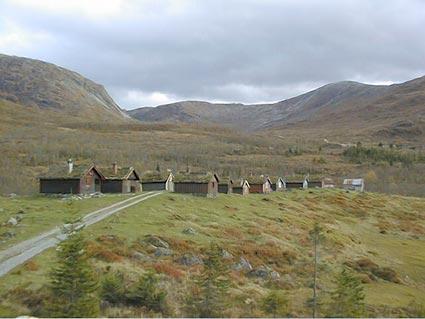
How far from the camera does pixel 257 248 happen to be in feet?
175

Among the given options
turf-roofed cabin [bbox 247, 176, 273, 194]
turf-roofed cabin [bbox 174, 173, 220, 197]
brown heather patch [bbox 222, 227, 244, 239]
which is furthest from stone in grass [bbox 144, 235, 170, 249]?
turf-roofed cabin [bbox 247, 176, 273, 194]

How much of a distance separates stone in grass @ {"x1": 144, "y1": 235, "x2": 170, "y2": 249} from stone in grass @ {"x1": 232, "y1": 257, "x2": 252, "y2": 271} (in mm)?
6076

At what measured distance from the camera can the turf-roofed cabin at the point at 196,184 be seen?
9231 centimetres

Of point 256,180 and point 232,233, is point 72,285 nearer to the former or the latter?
point 232,233

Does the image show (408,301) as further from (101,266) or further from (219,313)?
(101,266)

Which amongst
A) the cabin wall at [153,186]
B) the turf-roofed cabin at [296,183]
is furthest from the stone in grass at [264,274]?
the turf-roofed cabin at [296,183]

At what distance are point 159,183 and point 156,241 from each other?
51632mm

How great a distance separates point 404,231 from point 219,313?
66.8 meters

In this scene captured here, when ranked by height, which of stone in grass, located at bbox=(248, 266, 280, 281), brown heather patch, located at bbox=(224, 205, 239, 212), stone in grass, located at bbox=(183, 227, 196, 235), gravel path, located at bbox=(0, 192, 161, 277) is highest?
gravel path, located at bbox=(0, 192, 161, 277)

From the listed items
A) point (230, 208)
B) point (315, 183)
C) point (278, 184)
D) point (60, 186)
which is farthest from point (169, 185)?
point (315, 183)

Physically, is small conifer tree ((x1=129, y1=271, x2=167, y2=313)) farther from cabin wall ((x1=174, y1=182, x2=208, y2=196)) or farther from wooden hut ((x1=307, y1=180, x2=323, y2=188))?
wooden hut ((x1=307, y1=180, x2=323, y2=188))

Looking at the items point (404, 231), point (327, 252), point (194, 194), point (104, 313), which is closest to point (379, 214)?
point (404, 231)

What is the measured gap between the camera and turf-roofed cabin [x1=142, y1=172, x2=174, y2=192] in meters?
97.4

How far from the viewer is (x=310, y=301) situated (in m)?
40.0
